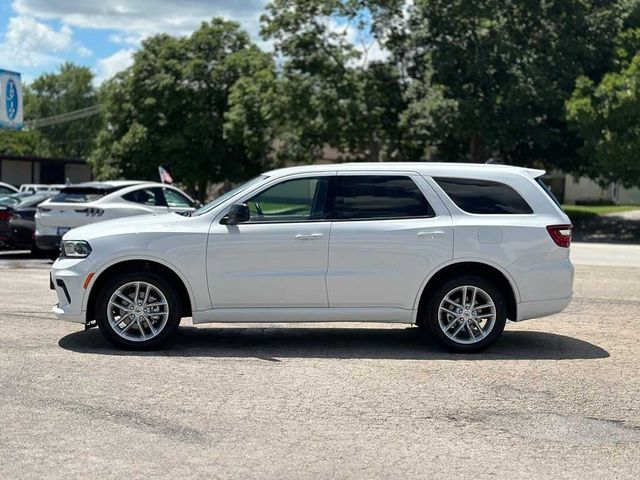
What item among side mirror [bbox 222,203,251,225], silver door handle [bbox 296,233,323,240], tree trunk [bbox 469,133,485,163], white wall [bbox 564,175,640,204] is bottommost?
silver door handle [bbox 296,233,323,240]

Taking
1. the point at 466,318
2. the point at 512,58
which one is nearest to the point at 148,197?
the point at 466,318

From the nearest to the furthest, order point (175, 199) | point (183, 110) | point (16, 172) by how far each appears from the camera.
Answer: point (175, 199) < point (183, 110) < point (16, 172)

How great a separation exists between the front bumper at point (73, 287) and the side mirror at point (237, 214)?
1356 millimetres

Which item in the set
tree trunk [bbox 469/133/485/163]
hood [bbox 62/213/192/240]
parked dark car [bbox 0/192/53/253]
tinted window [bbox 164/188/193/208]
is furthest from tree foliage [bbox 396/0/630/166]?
hood [bbox 62/213/192/240]

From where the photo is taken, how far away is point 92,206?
1598 centimetres

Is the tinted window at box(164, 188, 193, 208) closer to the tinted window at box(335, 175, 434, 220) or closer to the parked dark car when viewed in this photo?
the parked dark car

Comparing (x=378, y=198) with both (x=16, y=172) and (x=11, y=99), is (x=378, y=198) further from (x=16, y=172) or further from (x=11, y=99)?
(x=16, y=172)

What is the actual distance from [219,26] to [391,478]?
44550mm

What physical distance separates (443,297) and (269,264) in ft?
5.53

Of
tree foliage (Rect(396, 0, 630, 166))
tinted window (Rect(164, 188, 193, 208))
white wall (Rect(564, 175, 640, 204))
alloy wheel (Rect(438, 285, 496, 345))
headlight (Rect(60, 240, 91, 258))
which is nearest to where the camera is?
headlight (Rect(60, 240, 91, 258))

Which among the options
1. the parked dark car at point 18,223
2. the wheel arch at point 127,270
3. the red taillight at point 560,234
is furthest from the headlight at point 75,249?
the parked dark car at point 18,223

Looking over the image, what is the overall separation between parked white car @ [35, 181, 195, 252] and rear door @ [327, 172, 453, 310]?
7.94m

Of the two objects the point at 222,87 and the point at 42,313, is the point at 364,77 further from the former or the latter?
the point at 42,313

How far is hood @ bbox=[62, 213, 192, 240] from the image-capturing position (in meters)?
8.29
